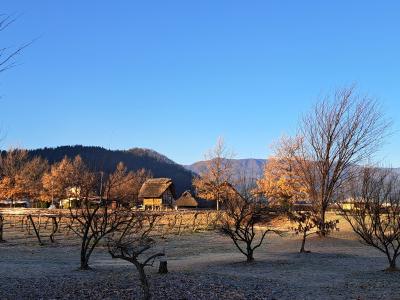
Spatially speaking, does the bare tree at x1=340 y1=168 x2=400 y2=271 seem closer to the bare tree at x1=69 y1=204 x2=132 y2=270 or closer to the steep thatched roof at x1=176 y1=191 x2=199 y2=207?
the bare tree at x1=69 y1=204 x2=132 y2=270

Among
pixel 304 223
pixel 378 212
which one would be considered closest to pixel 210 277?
pixel 378 212

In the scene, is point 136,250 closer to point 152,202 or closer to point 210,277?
point 210,277

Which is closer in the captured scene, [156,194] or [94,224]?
[94,224]

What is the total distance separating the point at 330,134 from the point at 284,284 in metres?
16.1

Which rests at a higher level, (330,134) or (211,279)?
(330,134)

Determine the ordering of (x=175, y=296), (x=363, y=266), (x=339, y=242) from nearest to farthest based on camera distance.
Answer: (x=175, y=296) < (x=363, y=266) < (x=339, y=242)

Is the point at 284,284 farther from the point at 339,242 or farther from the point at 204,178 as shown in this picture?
the point at 204,178

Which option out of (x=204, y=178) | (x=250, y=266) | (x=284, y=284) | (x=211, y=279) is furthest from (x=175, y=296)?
(x=204, y=178)

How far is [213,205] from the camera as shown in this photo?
255 feet

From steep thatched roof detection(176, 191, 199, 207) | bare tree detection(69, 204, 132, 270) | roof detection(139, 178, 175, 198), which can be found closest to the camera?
bare tree detection(69, 204, 132, 270)

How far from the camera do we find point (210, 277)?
1198 cm

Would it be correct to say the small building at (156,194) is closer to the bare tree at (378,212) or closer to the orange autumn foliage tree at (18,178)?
the orange autumn foliage tree at (18,178)

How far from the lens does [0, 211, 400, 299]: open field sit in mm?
10133

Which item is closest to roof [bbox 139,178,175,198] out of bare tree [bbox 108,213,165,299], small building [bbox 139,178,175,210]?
small building [bbox 139,178,175,210]
